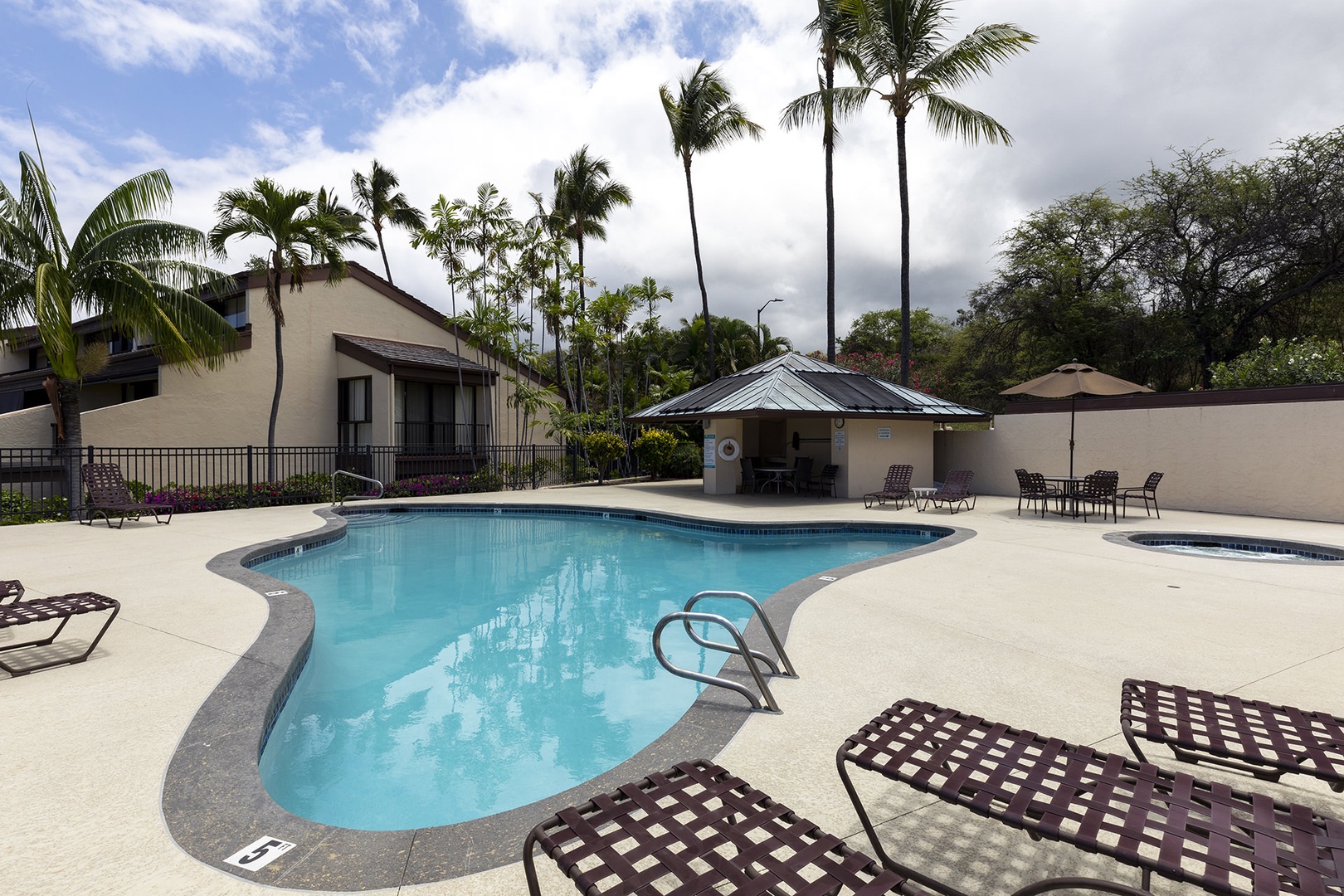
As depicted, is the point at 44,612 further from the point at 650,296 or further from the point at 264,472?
the point at 650,296

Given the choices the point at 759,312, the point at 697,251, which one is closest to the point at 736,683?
the point at 697,251

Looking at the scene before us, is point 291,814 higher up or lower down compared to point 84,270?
lower down

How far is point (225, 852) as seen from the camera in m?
2.31

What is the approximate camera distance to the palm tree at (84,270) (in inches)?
438

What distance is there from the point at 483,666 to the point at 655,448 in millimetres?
16574

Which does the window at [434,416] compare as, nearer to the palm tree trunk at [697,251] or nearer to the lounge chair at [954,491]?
the palm tree trunk at [697,251]

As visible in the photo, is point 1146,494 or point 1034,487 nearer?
point 1034,487

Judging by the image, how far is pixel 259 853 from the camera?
91.0 inches

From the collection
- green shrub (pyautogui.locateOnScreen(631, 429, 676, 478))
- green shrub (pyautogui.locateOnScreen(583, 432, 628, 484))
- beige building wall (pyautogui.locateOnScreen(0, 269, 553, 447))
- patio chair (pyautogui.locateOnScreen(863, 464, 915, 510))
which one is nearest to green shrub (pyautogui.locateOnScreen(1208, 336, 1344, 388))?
patio chair (pyautogui.locateOnScreen(863, 464, 915, 510))

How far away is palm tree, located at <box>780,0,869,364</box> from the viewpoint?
58.3 feet

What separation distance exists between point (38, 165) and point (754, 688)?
1497cm

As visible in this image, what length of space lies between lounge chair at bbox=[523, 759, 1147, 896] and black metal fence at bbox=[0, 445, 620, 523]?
48.0ft

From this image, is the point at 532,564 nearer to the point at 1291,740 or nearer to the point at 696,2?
the point at 1291,740

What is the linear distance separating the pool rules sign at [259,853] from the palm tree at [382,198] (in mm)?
31320
